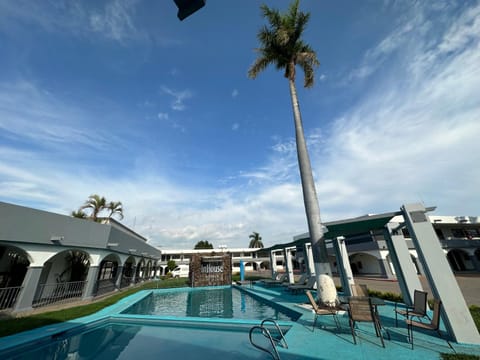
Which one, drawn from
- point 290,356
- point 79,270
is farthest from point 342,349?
point 79,270

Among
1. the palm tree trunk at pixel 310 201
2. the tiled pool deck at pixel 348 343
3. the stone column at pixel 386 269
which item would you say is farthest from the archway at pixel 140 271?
the stone column at pixel 386 269

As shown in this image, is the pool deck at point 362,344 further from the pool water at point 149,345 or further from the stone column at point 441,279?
the pool water at point 149,345

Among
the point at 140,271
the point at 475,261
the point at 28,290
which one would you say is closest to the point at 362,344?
the point at 28,290

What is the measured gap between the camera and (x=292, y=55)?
1125 centimetres

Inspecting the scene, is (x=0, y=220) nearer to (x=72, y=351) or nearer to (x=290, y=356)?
(x=72, y=351)

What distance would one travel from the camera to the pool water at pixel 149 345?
18.1 ft

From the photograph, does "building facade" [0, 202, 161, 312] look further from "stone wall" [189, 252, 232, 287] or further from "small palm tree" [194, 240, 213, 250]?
"small palm tree" [194, 240, 213, 250]

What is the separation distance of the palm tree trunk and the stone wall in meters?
15.7

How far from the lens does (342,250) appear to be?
10969 millimetres

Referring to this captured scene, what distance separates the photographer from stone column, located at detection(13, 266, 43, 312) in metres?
9.27

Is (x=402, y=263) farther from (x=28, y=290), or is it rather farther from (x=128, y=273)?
(x=128, y=273)

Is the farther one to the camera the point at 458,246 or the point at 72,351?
the point at 458,246

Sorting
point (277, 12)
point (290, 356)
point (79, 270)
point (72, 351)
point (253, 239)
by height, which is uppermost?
point (277, 12)

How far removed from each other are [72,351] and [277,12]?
17.0m
